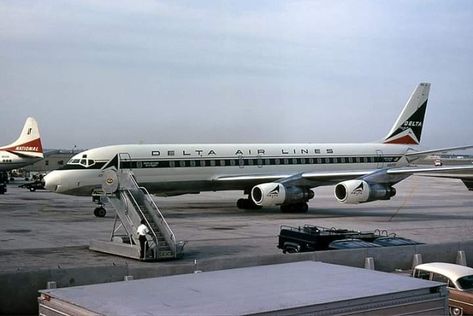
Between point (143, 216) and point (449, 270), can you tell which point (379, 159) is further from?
point (449, 270)

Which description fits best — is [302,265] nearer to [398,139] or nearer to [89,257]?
[89,257]

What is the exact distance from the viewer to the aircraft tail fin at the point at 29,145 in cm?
7225

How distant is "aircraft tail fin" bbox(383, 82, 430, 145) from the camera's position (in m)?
41.7

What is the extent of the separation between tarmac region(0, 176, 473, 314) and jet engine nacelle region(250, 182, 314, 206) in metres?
0.90

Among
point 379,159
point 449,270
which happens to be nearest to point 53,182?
point 379,159

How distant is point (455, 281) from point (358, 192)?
57.7ft

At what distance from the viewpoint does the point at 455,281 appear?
44.2ft

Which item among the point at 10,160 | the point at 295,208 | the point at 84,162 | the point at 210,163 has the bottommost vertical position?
the point at 295,208

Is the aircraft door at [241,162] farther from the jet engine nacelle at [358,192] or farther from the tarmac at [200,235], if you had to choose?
the jet engine nacelle at [358,192]

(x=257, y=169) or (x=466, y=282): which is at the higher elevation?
(x=257, y=169)

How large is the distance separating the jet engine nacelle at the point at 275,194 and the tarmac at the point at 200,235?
90 centimetres

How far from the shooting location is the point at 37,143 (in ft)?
242

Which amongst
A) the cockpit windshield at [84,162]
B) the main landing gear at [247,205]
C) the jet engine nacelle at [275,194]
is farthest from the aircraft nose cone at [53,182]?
the main landing gear at [247,205]

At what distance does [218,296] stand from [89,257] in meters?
13.3
